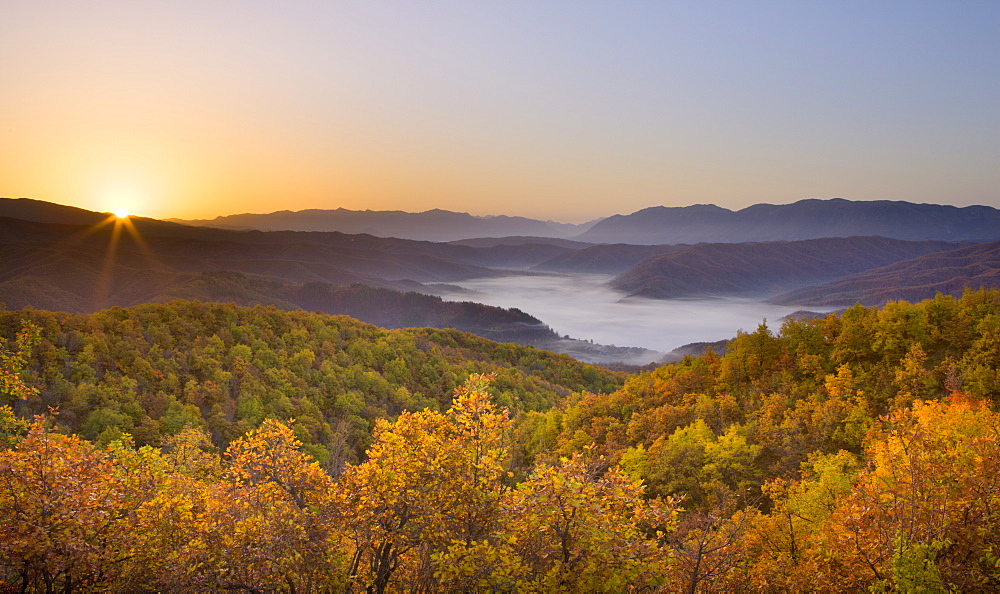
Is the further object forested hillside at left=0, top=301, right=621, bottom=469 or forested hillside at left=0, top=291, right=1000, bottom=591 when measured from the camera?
forested hillside at left=0, top=301, right=621, bottom=469

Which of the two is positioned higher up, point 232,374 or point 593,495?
point 593,495

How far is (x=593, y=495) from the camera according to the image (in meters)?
12.1

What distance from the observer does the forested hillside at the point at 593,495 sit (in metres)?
11.3

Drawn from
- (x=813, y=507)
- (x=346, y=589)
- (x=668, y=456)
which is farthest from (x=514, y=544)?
(x=668, y=456)

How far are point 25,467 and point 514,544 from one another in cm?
1137

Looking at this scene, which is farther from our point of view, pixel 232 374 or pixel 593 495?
pixel 232 374

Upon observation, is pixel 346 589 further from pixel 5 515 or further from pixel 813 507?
pixel 813 507

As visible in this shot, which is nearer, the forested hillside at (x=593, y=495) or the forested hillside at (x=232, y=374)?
the forested hillside at (x=593, y=495)

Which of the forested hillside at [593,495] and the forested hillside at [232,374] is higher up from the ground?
the forested hillside at [593,495]

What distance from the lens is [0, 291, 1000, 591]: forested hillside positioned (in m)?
11.3

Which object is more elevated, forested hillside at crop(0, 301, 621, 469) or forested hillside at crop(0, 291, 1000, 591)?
forested hillside at crop(0, 291, 1000, 591)

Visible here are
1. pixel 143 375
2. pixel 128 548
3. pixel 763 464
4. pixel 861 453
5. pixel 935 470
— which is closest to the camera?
pixel 128 548

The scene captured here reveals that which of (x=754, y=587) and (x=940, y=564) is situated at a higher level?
(x=940, y=564)

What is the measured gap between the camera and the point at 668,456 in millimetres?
36750
